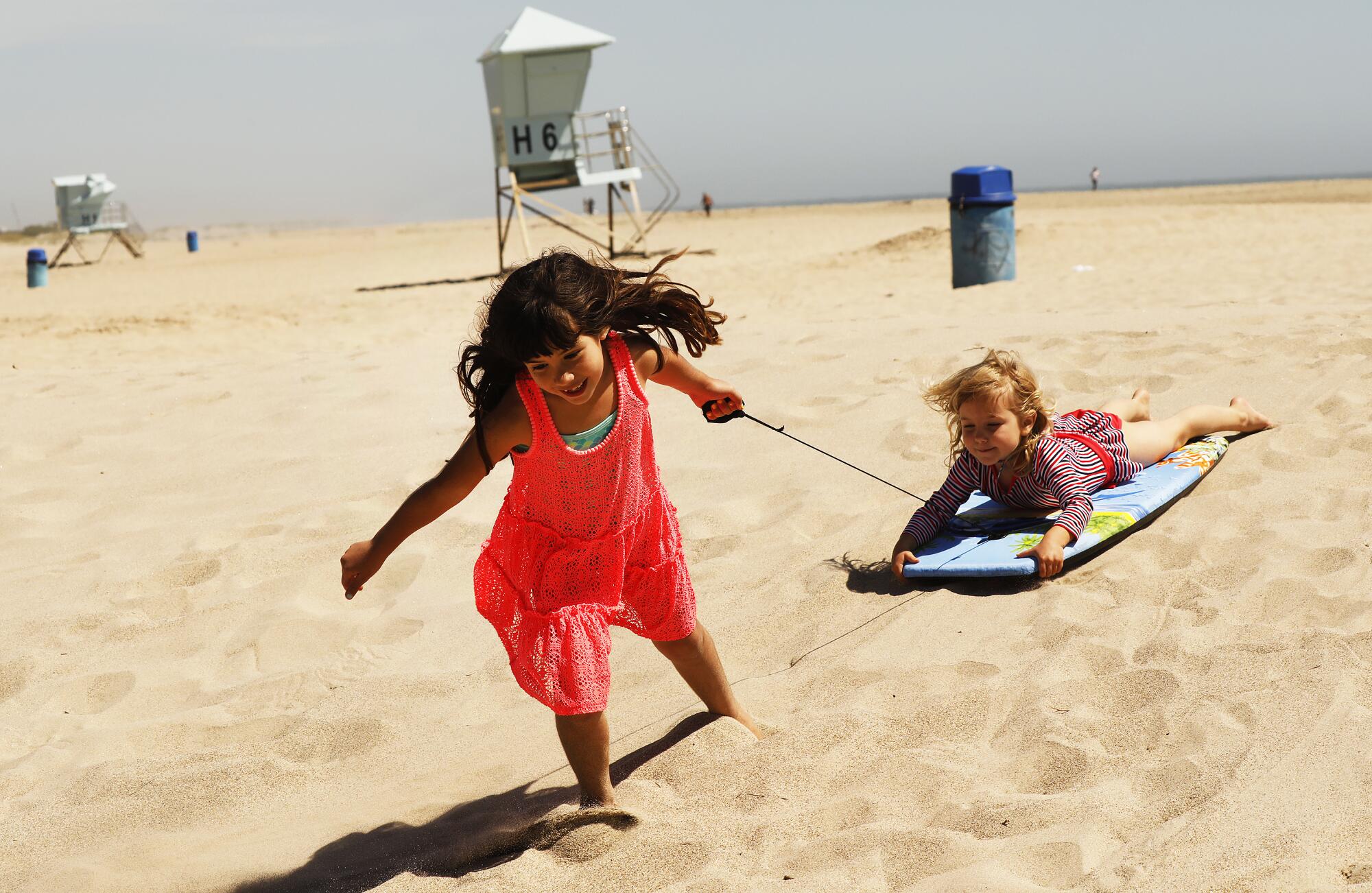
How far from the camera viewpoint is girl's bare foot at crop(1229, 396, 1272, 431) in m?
4.39

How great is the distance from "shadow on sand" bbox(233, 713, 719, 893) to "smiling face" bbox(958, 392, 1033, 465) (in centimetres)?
161

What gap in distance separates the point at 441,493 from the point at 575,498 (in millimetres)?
289

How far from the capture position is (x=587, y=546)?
2510 millimetres

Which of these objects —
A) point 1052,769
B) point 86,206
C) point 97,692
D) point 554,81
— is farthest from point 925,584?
point 86,206

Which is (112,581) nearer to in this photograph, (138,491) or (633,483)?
(138,491)

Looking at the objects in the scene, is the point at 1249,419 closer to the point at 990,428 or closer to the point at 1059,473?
the point at 1059,473

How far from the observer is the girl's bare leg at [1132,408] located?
438 cm

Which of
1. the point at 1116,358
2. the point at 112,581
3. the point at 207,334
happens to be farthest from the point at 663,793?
the point at 207,334

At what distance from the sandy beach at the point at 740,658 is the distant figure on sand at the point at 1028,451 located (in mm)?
178

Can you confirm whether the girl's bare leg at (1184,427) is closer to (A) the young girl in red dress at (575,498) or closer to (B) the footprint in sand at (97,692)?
(A) the young girl in red dress at (575,498)

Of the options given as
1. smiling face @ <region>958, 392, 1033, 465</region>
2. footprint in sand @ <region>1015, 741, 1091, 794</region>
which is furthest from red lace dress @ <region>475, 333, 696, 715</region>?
smiling face @ <region>958, 392, 1033, 465</region>

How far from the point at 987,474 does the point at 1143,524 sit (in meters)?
0.53

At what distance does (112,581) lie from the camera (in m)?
3.92

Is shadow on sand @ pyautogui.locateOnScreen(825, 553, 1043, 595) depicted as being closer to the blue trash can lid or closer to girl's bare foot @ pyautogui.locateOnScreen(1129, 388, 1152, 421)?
girl's bare foot @ pyautogui.locateOnScreen(1129, 388, 1152, 421)
